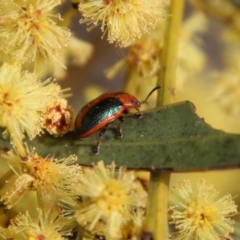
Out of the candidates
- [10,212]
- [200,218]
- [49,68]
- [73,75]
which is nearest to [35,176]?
[10,212]

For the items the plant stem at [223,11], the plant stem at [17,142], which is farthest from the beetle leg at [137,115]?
the plant stem at [223,11]

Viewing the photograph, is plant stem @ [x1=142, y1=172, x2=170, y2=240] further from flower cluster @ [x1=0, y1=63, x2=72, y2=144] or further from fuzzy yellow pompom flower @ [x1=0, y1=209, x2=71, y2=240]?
flower cluster @ [x1=0, y1=63, x2=72, y2=144]

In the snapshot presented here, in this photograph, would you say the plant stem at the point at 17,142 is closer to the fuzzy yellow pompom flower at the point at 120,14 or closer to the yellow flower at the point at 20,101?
the yellow flower at the point at 20,101

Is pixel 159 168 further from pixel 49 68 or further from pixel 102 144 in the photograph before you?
pixel 49 68

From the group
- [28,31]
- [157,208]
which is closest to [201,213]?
[157,208]

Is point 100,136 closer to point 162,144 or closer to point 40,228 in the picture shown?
point 162,144

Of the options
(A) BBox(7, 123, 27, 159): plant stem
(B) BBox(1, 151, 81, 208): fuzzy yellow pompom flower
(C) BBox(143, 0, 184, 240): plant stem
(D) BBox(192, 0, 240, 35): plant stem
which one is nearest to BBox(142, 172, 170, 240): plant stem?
(C) BBox(143, 0, 184, 240): plant stem
